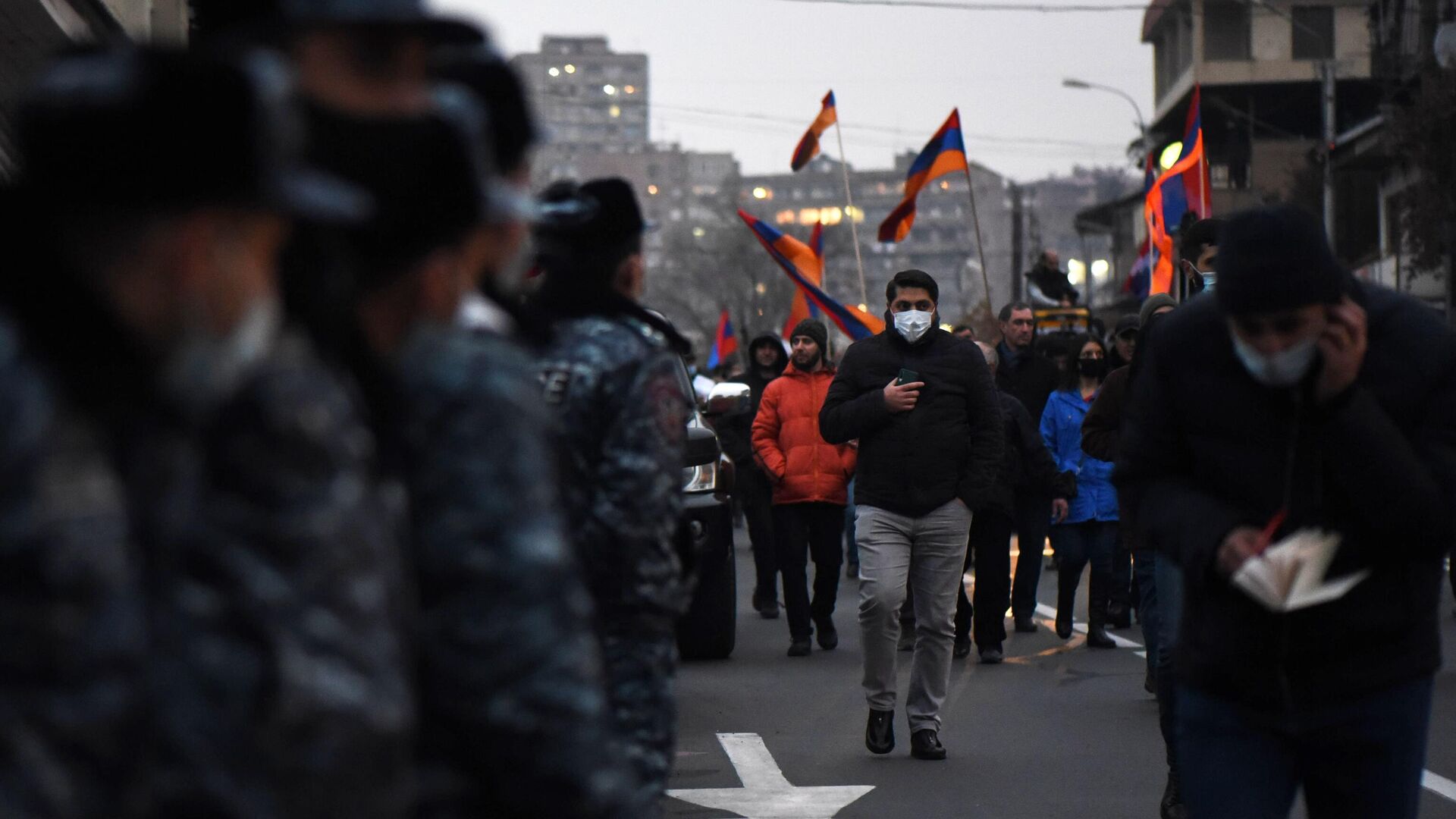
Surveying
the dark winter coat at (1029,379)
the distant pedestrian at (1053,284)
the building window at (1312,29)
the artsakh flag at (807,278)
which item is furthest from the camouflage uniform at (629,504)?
the building window at (1312,29)

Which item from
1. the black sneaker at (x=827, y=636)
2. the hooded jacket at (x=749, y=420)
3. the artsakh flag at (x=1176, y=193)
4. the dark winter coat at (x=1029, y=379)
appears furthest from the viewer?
the artsakh flag at (x=1176, y=193)

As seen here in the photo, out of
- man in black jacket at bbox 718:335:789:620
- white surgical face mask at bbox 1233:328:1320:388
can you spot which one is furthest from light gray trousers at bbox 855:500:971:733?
man in black jacket at bbox 718:335:789:620

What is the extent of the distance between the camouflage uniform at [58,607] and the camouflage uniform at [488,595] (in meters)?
0.39

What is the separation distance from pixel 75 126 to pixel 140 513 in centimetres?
37

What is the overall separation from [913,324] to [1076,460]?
4708 millimetres

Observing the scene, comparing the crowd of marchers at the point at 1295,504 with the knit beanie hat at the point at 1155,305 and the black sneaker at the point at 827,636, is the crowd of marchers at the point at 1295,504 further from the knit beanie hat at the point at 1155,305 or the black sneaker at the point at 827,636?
the black sneaker at the point at 827,636

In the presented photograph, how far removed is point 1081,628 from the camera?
1368 cm

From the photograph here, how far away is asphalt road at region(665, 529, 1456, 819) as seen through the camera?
24.5 feet

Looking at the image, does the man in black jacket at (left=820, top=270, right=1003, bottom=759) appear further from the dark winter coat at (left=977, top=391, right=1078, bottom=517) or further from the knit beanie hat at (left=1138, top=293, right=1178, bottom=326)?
the dark winter coat at (left=977, top=391, right=1078, bottom=517)

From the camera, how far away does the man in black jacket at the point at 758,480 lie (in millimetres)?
14523

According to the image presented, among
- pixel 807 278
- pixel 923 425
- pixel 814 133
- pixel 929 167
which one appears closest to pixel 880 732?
pixel 923 425

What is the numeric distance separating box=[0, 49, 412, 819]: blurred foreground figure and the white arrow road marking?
5.49m

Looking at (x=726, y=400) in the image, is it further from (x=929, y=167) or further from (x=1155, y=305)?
(x=929, y=167)

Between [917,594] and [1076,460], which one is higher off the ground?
[1076,460]
